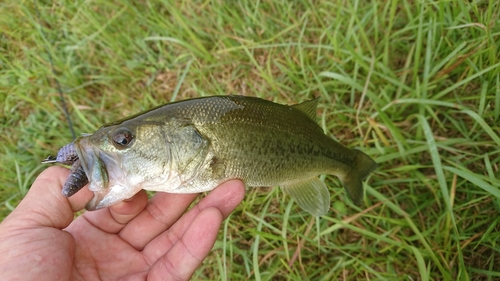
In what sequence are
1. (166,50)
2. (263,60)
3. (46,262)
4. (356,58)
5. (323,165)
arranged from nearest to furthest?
1. (46,262)
2. (323,165)
3. (356,58)
4. (263,60)
5. (166,50)

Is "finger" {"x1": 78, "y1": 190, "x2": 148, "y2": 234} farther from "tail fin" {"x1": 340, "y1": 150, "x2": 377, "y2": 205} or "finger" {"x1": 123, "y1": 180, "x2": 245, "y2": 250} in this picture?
"tail fin" {"x1": 340, "y1": 150, "x2": 377, "y2": 205}

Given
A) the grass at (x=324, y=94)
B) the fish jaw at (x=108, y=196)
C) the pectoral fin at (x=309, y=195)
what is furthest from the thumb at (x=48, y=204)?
the pectoral fin at (x=309, y=195)

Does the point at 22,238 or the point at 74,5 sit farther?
the point at 74,5

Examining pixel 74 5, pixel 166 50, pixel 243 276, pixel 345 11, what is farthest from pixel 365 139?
pixel 74 5

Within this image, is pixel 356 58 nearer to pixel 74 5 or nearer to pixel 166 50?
pixel 166 50

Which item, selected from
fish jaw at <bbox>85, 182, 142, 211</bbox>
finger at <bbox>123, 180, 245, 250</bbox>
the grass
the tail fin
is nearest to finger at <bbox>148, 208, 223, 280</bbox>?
finger at <bbox>123, 180, 245, 250</bbox>

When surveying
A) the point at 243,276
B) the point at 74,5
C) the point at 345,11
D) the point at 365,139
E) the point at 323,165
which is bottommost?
the point at 243,276
